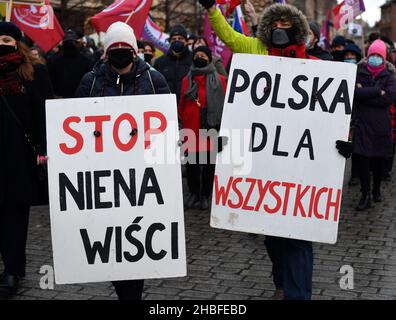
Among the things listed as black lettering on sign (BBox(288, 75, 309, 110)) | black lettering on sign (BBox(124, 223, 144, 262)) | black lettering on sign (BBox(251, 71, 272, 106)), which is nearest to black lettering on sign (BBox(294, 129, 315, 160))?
black lettering on sign (BBox(288, 75, 309, 110))

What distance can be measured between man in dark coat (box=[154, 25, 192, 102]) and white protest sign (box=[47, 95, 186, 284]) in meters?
5.55

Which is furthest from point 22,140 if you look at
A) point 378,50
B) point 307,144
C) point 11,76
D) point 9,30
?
point 378,50

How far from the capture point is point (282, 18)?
4.91 metres

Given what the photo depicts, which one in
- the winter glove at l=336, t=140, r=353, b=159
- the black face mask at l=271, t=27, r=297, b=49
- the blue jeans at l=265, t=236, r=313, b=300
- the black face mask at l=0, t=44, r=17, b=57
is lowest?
the blue jeans at l=265, t=236, r=313, b=300

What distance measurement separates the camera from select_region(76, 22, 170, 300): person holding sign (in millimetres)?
4633

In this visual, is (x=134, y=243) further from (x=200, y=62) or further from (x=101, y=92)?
(x=200, y=62)

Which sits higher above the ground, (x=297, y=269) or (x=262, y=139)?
(x=262, y=139)

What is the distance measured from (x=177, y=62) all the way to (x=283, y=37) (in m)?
5.25

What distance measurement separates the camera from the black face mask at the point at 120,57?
4.63 meters

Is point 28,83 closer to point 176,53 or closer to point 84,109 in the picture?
point 84,109

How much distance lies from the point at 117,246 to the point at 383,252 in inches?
128

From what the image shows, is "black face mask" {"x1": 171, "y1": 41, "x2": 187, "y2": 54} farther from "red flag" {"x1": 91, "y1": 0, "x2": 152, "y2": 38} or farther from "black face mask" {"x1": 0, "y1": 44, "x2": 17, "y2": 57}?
"black face mask" {"x1": 0, "y1": 44, "x2": 17, "y2": 57}

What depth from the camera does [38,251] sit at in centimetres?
680

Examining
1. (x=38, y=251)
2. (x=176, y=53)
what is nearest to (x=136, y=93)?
(x=38, y=251)
